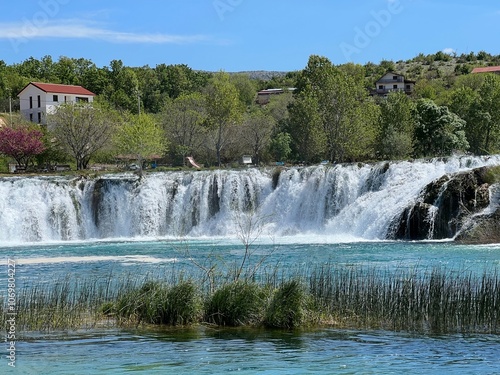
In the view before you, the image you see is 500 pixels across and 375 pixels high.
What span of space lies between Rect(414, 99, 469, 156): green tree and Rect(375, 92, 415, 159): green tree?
1.10 metres

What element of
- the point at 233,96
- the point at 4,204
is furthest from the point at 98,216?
the point at 233,96

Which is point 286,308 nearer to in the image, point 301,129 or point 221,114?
point 301,129

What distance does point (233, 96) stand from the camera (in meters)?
72.2

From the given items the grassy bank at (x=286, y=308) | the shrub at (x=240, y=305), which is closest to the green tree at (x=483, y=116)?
the grassy bank at (x=286, y=308)

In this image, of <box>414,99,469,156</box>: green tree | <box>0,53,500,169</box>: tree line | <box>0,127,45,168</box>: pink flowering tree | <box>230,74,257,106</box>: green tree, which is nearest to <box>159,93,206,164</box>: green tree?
<box>0,53,500,169</box>: tree line

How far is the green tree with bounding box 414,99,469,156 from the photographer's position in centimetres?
6328

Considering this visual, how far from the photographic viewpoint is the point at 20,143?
218 ft

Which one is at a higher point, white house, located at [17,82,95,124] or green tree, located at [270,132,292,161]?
white house, located at [17,82,95,124]

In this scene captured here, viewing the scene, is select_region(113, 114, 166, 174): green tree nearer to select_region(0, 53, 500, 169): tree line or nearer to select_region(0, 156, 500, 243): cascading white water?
select_region(0, 53, 500, 169): tree line

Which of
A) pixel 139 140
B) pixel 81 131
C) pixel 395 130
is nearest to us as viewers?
pixel 139 140

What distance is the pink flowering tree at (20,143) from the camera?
66.2m

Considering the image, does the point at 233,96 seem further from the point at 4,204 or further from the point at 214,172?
the point at 4,204

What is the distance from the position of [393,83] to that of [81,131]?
65705 mm

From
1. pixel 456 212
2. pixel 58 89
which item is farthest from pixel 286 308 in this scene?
pixel 58 89
